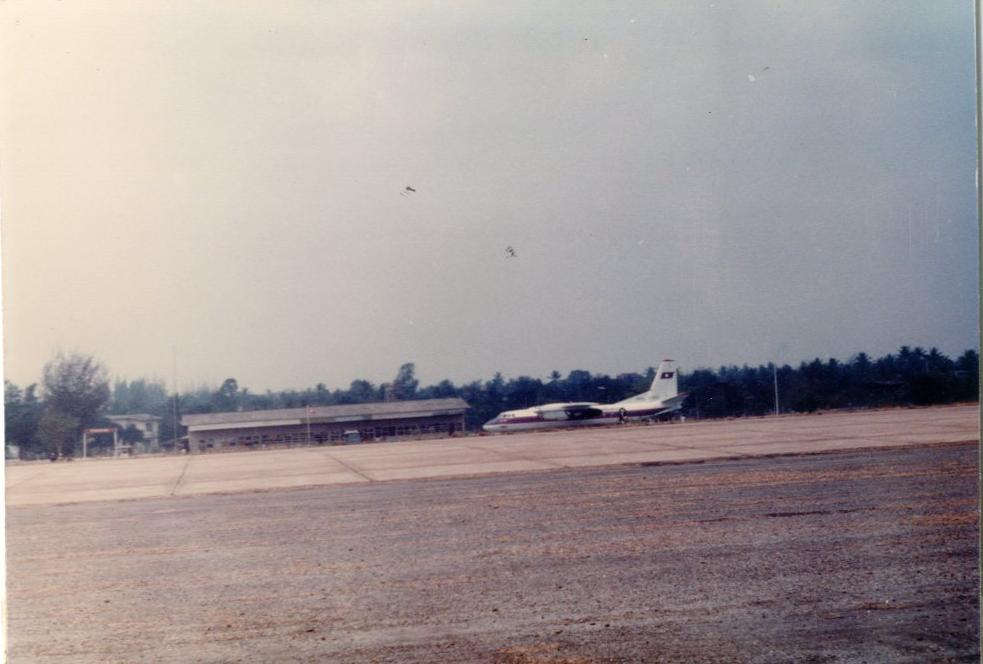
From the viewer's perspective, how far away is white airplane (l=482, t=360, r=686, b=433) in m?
14.1

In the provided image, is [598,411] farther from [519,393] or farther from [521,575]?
[521,575]

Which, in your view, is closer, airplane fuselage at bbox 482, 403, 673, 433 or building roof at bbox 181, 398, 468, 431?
building roof at bbox 181, 398, 468, 431

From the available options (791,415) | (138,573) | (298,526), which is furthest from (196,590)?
(791,415)

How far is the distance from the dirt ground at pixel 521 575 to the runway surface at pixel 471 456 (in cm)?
89

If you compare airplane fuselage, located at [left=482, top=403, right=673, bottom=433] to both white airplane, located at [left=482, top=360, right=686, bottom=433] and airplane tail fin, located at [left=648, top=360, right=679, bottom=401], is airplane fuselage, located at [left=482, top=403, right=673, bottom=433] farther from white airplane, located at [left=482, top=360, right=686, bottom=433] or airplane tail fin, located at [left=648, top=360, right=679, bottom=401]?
airplane tail fin, located at [left=648, top=360, right=679, bottom=401]

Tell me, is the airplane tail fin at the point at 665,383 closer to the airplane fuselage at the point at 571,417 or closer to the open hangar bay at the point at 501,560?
the airplane fuselage at the point at 571,417

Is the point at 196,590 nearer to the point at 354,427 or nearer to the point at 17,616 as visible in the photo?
the point at 17,616

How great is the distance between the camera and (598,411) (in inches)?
685

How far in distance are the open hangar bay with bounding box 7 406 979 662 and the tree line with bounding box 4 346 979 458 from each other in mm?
1090

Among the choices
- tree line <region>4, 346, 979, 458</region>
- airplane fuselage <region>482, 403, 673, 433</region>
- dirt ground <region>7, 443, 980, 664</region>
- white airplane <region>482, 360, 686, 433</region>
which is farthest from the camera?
airplane fuselage <region>482, 403, 673, 433</region>

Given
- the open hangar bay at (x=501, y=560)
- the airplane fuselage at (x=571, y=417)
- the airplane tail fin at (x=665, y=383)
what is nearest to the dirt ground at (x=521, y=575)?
the open hangar bay at (x=501, y=560)

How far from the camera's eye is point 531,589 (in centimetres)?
712

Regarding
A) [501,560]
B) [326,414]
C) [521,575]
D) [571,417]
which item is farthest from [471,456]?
[521,575]

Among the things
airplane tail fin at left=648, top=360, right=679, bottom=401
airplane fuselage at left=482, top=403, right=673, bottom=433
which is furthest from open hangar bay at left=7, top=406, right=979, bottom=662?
airplane tail fin at left=648, top=360, right=679, bottom=401
